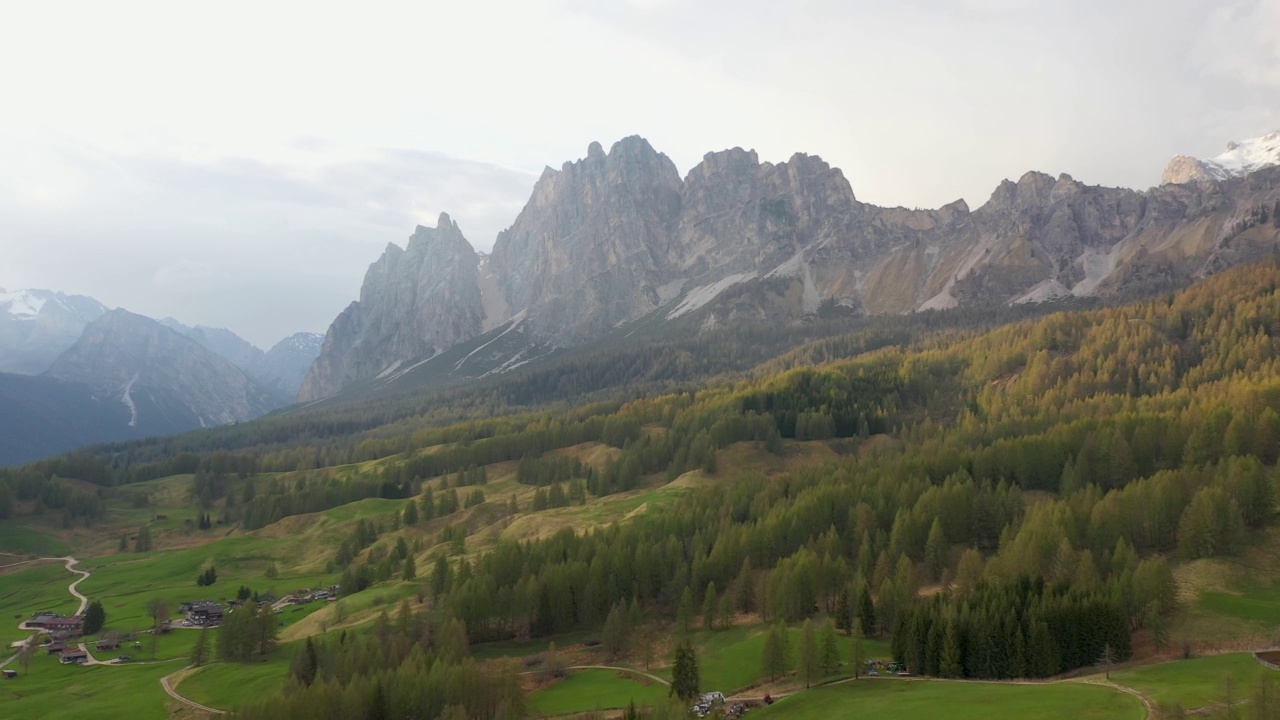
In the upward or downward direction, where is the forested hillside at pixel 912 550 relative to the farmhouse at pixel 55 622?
upward

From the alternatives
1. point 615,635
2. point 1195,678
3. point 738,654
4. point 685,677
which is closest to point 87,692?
point 615,635

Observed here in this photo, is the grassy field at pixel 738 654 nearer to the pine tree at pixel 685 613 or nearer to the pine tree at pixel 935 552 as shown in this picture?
the pine tree at pixel 685 613

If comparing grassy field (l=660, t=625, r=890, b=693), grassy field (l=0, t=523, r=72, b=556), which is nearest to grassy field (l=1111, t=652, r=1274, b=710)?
grassy field (l=660, t=625, r=890, b=693)

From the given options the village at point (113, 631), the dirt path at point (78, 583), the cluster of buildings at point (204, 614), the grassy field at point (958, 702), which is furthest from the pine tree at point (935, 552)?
the dirt path at point (78, 583)

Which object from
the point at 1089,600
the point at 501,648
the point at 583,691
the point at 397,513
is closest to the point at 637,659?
the point at 583,691

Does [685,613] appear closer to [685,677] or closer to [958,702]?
[685,677]

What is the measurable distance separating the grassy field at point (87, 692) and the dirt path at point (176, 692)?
73cm

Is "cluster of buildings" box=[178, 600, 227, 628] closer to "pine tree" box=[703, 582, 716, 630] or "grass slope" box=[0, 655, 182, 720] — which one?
"grass slope" box=[0, 655, 182, 720]

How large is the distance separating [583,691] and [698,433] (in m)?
113

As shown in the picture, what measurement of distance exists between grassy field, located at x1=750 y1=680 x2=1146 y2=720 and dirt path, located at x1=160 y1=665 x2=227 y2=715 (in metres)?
54.7

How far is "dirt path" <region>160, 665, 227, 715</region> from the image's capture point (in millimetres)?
→ 82125

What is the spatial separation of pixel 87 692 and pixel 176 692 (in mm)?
10858

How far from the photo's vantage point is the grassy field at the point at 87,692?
82188 millimetres

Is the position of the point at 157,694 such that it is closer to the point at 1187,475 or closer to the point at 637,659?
the point at 637,659
